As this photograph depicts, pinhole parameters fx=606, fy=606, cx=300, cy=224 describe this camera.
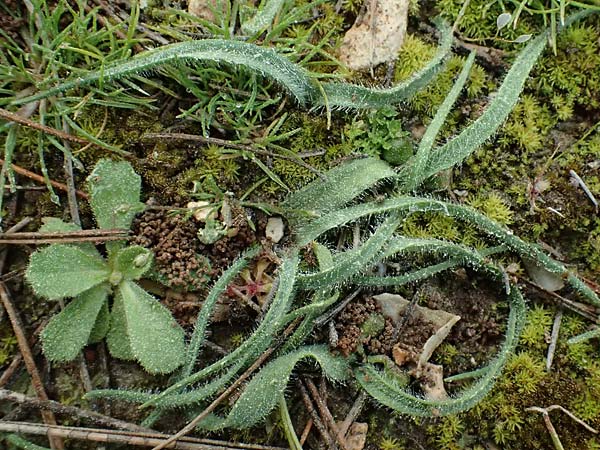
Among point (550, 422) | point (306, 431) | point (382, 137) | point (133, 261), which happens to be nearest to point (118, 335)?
point (133, 261)

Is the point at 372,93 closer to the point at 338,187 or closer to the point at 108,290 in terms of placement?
the point at 338,187

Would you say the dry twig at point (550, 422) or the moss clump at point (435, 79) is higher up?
the moss clump at point (435, 79)

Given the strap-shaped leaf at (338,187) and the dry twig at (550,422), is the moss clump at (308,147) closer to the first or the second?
the strap-shaped leaf at (338,187)

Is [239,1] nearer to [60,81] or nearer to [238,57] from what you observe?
[238,57]

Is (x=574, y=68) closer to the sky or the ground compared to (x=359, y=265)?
closer to the sky

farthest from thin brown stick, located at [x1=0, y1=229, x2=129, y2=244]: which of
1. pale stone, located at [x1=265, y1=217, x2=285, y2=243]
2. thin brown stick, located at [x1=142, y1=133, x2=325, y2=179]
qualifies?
pale stone, located at [x1=265, y1=217, x2=285, y2=243]

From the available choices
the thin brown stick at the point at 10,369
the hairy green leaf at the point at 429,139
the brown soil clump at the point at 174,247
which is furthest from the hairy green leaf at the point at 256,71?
the thin brown stick at the point at 10,369

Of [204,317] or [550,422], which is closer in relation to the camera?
[204,317]
